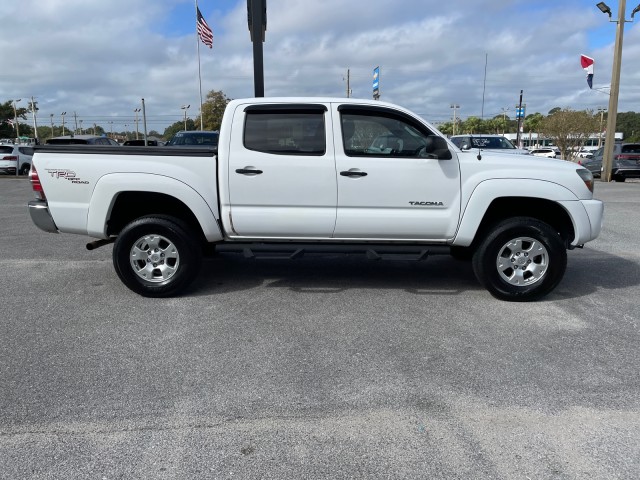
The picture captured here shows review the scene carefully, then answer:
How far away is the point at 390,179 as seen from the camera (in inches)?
202

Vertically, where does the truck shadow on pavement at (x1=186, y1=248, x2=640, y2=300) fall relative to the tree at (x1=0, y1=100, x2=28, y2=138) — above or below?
below

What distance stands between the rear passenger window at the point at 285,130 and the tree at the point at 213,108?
161 ft

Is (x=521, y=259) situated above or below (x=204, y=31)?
below

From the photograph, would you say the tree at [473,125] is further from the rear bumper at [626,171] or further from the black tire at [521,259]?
the black tire at [521,259]

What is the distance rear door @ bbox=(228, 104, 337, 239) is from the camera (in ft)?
16.9

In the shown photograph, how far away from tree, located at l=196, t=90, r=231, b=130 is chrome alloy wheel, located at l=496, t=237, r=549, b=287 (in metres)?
49.8

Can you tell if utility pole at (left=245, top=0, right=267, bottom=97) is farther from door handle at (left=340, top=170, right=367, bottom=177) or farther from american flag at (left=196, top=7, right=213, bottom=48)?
american flag at (left=196, top=7, right=213, bottom=48)

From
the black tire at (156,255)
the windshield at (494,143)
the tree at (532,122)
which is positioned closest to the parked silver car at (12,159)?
the windshield at (494,143)

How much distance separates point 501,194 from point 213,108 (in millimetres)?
A: 53331

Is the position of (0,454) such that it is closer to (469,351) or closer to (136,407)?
(136,407)

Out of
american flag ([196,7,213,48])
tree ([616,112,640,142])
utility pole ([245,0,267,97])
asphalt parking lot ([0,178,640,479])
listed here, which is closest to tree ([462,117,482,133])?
tree ([616,112,640,142])

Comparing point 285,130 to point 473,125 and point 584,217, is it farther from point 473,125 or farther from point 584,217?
point 473,125

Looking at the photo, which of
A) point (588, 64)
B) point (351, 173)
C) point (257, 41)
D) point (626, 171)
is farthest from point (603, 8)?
point (351, 173)

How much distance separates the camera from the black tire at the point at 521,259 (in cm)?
523
